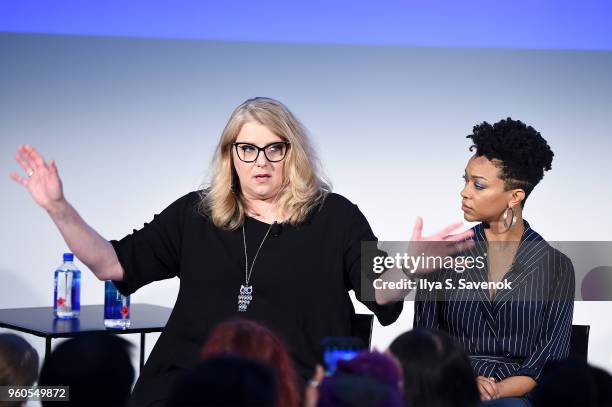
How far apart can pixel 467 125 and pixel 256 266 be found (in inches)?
97.8

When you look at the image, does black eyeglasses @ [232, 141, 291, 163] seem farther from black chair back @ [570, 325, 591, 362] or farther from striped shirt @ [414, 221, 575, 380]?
black chair back @ [570, 325, 591, 362]

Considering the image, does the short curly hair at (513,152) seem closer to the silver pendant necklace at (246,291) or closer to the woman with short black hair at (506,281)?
the woman with short black hair at (506,281)

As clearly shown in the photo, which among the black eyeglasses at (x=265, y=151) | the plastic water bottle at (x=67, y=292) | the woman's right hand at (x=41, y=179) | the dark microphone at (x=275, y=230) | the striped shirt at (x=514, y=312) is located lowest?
the plastic water bottle at (x=67, y=292)

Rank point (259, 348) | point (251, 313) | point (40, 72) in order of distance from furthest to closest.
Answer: point (40, 72), point (251, 313), point (259, 348)

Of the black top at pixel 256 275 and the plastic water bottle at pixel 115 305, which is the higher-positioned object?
the black top at pixel 256 275

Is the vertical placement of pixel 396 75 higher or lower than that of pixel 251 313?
higher

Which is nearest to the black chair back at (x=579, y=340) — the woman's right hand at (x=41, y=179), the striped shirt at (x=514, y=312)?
the striped shirt at (x=514, y=312)

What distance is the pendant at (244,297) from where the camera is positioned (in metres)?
2.49

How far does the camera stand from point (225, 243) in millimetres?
2598

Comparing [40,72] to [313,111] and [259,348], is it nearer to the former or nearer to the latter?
[313,111]

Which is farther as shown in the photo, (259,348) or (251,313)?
(251,313)

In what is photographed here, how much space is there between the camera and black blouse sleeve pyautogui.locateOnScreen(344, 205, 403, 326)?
8.14ft

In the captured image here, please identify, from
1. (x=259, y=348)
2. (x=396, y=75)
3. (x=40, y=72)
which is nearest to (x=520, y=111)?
(x=396, y=75)

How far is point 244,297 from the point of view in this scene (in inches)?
98.5
